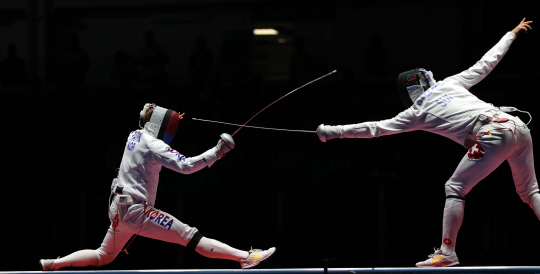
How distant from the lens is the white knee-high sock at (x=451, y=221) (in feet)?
10.8

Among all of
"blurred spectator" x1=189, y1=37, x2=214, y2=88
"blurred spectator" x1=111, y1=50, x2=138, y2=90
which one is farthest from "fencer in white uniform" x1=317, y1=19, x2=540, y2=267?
"blurred spectator" x1=111, y1=50, x2=138, y2=90

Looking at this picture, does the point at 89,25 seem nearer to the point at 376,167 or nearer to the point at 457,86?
the point at 376,167

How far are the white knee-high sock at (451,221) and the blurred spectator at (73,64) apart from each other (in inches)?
144

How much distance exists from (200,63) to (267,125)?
0.90m

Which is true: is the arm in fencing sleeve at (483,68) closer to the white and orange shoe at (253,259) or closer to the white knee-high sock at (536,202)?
the white knee-high sock at (536,202)

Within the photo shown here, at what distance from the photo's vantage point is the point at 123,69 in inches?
206

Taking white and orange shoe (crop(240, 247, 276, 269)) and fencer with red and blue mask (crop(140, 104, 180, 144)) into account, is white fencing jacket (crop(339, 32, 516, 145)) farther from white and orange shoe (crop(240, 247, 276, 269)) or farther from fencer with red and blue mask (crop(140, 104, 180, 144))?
fencer with red and blue mask (crop(140, 104, 180, 144))

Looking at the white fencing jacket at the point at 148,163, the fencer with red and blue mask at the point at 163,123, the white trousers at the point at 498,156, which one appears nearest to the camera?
the white trousers at the point at 498,156

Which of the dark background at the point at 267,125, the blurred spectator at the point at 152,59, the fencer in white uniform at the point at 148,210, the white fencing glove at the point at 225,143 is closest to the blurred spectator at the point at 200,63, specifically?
the dark background at the point at 267,125

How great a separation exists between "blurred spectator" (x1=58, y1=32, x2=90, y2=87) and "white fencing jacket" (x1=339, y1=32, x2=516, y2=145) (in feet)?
9.70

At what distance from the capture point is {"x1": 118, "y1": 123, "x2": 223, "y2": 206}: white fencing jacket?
343 cm

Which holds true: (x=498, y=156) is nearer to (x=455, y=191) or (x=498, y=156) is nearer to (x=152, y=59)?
(x=455, y=191)

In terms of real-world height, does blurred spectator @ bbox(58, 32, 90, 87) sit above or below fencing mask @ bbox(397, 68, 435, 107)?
above

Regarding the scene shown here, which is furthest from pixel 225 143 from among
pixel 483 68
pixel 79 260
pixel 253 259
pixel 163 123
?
pixel 483 68
